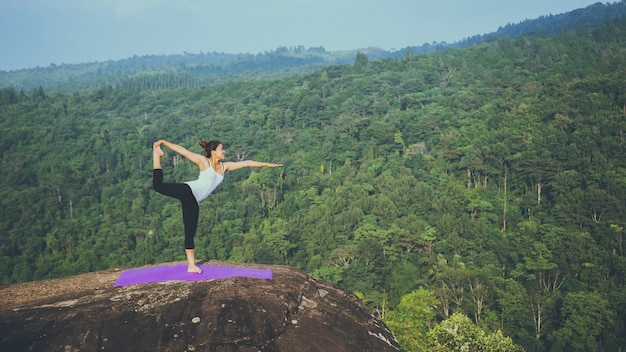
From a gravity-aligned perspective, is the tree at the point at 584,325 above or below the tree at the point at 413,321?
below

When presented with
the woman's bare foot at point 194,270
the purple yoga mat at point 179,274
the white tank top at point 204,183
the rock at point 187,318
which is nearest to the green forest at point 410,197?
the purple yoga mat at point 179,274

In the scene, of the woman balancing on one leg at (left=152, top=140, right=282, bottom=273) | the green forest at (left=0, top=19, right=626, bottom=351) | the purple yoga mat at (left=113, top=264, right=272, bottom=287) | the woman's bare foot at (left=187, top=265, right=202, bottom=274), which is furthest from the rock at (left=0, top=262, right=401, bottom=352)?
the green forest at (left=0, top=19, right=626, bottom=351)

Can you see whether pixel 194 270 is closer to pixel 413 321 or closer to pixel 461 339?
pixel 461 339

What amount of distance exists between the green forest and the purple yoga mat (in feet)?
44.4

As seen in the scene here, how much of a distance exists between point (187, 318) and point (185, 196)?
5.40 feet

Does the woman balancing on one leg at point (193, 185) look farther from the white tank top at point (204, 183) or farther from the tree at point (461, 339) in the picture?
the tree at point (461, 339)

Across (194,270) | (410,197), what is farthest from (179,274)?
(410,197)

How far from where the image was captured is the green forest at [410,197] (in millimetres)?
35875

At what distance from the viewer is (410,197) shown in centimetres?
5409

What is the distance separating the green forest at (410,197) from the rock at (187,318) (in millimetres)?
13700

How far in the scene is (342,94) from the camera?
321 ft

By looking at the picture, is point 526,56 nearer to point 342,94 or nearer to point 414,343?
point 342,94

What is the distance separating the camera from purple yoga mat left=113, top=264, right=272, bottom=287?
6844 millimetres

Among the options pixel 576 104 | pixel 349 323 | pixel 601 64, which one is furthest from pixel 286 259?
pixel 601 64
